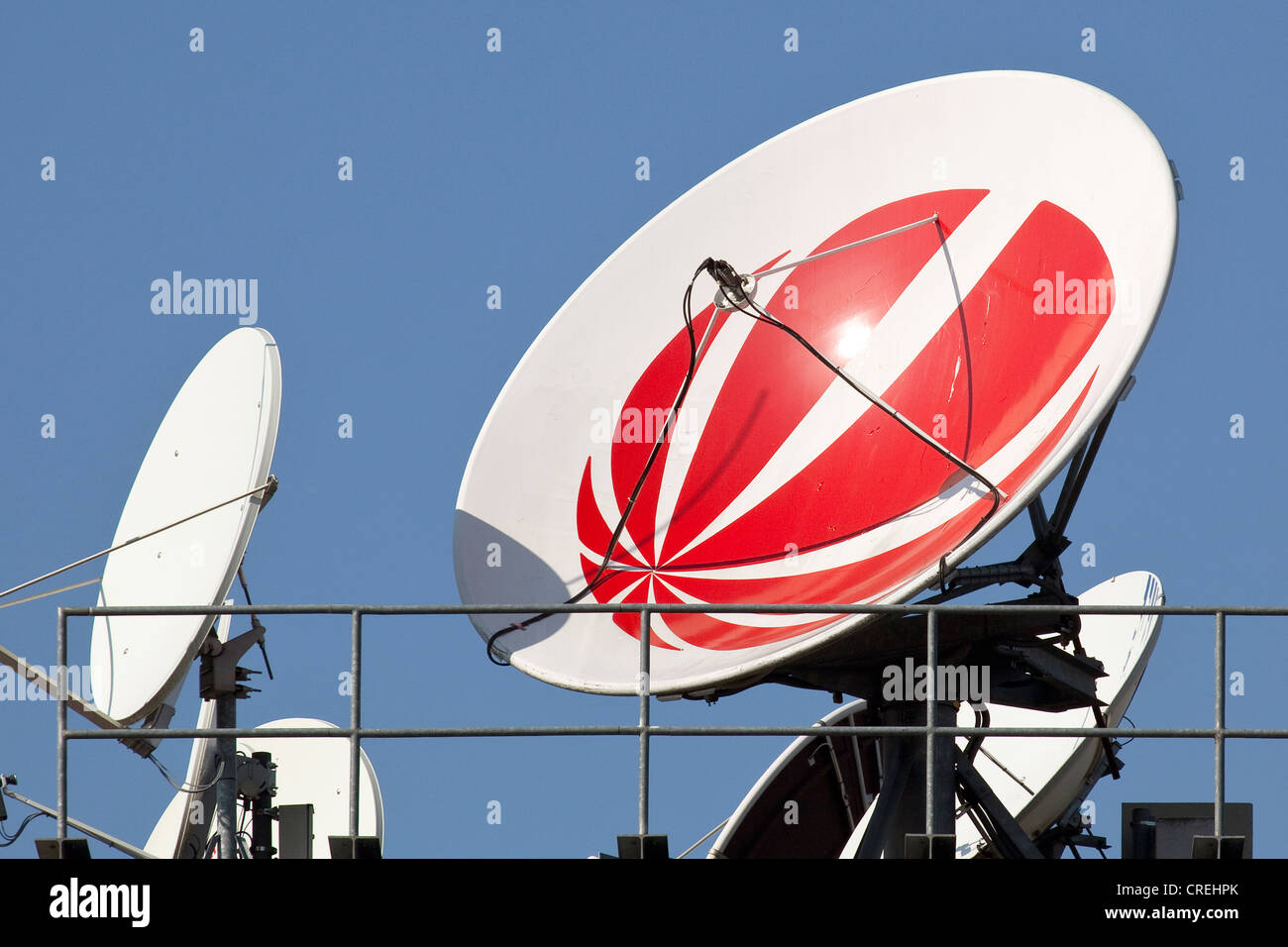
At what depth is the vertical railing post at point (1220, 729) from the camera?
13695mm

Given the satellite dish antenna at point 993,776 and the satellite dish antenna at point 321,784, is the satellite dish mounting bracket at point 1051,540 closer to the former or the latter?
the satellite dish antenna at point 993,776

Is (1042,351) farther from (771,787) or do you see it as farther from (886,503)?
(771,787)

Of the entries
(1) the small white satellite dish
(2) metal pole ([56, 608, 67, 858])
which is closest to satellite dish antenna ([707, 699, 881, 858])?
(1) the small white satellite dish

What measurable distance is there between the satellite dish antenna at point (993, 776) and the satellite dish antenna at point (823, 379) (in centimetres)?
460

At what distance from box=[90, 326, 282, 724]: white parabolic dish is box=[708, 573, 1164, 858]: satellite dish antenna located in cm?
663

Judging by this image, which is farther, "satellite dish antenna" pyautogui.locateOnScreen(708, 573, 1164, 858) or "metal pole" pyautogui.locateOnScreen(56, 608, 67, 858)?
"satellite dish antenna" pyautogui.locateOnScreen(708, 573, 1164, 858)

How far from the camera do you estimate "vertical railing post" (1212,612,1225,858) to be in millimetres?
13695

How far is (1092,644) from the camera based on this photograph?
2395 cm

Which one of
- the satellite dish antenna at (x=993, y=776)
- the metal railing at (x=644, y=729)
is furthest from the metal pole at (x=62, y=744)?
the satellite dish antenna at (x=993, y=776)

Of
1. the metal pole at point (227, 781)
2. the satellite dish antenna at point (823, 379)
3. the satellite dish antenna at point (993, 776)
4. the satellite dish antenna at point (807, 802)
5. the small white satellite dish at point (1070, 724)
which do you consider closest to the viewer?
the satellite dish antenna at point (823, 379)

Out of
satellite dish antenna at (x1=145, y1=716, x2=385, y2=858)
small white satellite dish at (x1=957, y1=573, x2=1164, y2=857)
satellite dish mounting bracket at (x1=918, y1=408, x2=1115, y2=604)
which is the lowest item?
satellite dish antenna at (x1=145, y1=716, x2=385, y2=858)

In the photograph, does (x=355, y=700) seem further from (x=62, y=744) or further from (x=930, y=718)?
(x=930, y=718)

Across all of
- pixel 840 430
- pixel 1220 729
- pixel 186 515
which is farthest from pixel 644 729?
pixel 186 515

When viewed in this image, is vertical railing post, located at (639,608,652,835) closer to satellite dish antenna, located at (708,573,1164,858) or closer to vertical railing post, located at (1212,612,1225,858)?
vertical railing post, located at (1212,612,1225,858)
